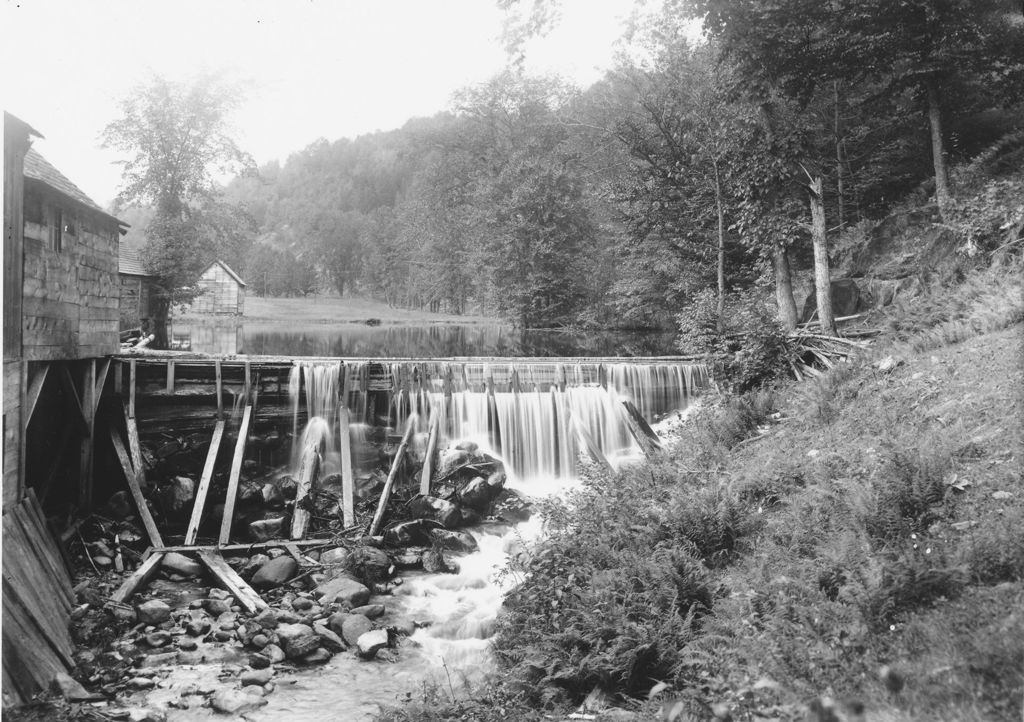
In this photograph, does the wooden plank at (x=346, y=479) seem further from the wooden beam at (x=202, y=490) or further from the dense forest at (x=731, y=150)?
the dense forest at (x=731, y=150)

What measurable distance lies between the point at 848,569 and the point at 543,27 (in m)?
9.31

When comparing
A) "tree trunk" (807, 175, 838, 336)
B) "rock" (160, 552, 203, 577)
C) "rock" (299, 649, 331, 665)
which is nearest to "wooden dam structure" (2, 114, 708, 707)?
"rock" (160, 552, 203, 577)

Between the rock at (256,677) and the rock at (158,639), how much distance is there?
142cm

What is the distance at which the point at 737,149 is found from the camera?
1524cm

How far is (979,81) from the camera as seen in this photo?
52.3 feet

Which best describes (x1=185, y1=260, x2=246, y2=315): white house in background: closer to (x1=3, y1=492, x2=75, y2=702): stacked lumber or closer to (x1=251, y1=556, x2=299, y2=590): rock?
(x1=251, y1=556, x2=299, y2=590): rock

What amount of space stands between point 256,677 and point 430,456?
6.90m

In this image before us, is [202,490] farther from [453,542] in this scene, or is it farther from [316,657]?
[316,657]

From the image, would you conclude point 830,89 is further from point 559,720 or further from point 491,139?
point 491,139

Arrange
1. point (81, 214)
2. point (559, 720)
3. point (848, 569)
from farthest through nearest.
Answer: point (81, 214), point (559, 720), point (848, 569)

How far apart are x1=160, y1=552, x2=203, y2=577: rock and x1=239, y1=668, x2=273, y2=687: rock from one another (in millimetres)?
3613

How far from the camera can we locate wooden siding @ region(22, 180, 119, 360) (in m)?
9.78

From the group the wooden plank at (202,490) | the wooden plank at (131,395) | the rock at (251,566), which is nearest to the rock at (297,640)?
the rock at (251,566)

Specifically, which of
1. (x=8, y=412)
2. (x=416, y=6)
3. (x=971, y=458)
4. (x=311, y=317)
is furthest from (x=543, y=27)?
(x=311, y=317)
